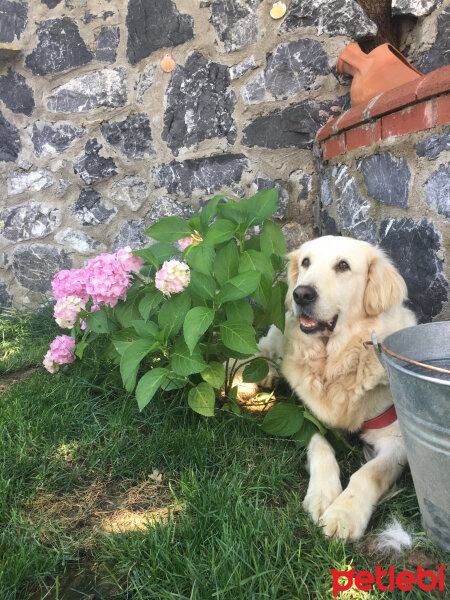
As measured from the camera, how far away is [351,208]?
2570mm

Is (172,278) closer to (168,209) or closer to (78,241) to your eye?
(168,209)

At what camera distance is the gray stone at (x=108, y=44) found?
3.29 metres

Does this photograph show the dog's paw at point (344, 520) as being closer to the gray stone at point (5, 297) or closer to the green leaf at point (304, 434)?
the green leaf at point (304, 434)

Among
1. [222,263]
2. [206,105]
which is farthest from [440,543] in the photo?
[206,105]

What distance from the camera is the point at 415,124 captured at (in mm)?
2037

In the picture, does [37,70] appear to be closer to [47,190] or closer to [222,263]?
[47,190]

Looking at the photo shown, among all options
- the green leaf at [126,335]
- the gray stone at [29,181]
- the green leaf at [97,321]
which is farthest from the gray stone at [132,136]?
the green leaf at [126,335]

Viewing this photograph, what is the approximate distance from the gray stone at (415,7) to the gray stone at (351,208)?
1050 millimetres

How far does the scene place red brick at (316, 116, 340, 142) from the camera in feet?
8.85

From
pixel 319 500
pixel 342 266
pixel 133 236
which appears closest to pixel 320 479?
pixel 319 500

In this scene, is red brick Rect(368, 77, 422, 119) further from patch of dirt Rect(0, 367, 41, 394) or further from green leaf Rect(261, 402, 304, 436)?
patch of dirt Rect(0, 367, 41, 394)

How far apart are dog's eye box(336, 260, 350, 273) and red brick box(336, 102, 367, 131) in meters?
0.99

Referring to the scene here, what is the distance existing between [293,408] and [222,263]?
68cm

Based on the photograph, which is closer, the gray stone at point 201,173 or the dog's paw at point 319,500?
the dog's paw at point 319,500
